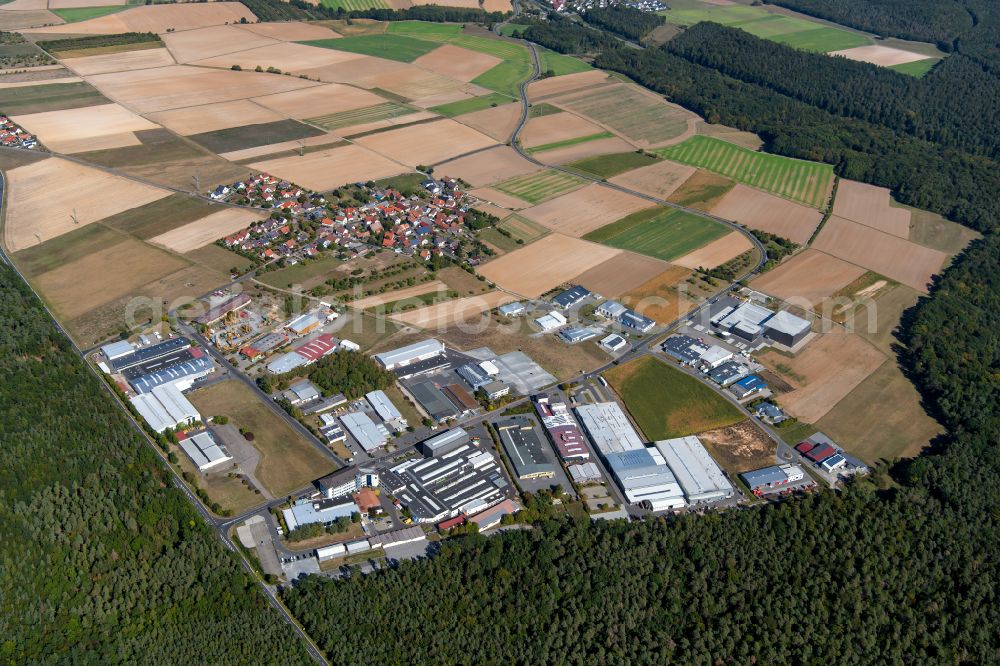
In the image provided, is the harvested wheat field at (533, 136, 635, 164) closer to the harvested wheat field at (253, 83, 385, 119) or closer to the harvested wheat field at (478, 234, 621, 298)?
the harvested wheat field at (478, 234, 621, 298)

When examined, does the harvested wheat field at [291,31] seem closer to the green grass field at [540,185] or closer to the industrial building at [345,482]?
the green grass field at [540,185]

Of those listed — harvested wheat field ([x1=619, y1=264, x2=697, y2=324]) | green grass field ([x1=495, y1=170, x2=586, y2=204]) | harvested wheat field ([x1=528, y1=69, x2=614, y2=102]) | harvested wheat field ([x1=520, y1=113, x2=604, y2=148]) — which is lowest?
harvested wheat field ([x1=619, y1=264, x2=697, y2=324])

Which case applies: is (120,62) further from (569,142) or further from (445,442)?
(445,442)

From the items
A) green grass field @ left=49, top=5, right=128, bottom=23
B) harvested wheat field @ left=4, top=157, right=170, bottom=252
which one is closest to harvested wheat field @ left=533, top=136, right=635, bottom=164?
harvested wheat field @ left=4, top=157, right=170, bottom=252

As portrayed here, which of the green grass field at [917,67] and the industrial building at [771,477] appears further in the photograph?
the green grass field at [917,67]

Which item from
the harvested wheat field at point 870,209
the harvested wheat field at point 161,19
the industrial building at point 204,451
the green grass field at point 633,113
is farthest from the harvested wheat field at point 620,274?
the harvested wheat field at point 161,19

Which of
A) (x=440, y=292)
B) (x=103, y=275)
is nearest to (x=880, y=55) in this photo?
(x=440, y=292)
